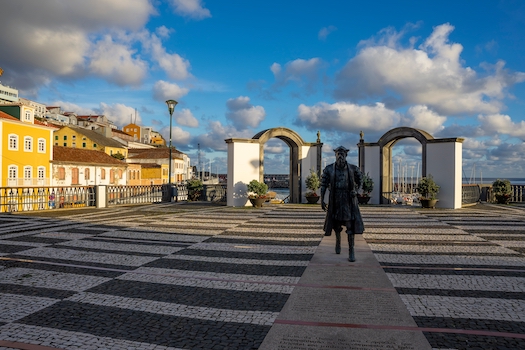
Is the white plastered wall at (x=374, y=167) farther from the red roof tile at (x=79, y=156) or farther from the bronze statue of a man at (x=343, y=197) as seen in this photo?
the red roof tile at (x=79, y=156)

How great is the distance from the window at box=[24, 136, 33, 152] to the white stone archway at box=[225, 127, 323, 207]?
106 ft

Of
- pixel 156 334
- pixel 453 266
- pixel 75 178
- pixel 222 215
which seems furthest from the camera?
pixel 75 178

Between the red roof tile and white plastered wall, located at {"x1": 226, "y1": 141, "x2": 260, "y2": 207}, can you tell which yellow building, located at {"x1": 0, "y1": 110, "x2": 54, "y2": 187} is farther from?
white plastered wall, located at {"x1": 226, "y1": 141, "x2": 260, "y2": 207}

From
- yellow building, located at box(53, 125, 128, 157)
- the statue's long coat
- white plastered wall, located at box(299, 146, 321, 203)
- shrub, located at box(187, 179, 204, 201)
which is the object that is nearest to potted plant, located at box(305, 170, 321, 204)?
white plastered wall, located at box(299, 146, 321, 203)

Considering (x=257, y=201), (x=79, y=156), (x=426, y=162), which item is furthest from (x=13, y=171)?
(x=426, y=162)

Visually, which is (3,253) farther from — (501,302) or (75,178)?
(75,178)

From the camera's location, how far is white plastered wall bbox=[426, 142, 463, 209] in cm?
1977

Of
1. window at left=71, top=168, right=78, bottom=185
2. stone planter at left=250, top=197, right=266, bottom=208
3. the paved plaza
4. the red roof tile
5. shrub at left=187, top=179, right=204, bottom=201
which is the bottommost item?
the paved plaza

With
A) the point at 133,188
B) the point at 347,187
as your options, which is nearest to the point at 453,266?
the point at 347,187

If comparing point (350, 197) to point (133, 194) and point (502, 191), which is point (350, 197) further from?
point (502, 191)

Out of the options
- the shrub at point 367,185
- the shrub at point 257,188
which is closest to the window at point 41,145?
the shrub at point 257,188

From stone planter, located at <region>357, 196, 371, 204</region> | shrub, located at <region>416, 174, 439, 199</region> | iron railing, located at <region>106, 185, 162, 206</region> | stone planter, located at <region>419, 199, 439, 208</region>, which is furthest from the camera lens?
stone planter, located at <region>357, 196, 371, 204</region>

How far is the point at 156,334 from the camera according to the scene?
4.14 m

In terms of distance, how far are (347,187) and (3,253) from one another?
8.08m
